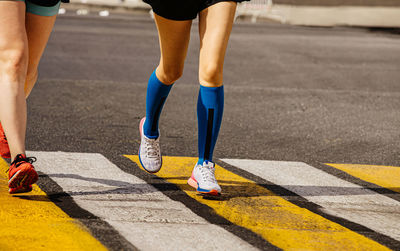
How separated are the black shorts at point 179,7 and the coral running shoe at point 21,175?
1242mm

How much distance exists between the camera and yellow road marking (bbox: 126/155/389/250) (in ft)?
11.4

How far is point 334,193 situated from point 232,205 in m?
0.83

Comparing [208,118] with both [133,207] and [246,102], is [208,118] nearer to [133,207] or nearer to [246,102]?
[133,207]

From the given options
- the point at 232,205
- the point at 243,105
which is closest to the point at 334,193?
the point at 232,205

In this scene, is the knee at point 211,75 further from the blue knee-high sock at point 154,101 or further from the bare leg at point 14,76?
the bare leg at point 14,76

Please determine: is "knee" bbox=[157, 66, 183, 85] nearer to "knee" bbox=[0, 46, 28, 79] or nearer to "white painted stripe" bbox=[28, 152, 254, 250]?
"white painted stripe" bbox=[28, 152, 254, 250]

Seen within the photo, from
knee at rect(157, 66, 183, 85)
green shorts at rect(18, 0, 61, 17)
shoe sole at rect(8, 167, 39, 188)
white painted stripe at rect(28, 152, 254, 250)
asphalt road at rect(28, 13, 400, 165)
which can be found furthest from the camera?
asphalt road at rect(28, 13, 400, 165)

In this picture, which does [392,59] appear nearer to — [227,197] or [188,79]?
[188,79]

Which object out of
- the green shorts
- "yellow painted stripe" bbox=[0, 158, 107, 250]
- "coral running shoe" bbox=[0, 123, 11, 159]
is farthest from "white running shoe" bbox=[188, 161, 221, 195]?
the green shorts

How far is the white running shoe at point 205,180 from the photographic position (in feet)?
14.1

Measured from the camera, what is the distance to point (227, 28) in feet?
14.3

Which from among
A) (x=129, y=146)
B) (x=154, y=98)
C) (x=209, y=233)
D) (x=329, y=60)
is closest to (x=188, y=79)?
(x=329, y=60)

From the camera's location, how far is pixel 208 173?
4.41 m

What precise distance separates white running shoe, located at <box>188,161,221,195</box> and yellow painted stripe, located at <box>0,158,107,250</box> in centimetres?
90
